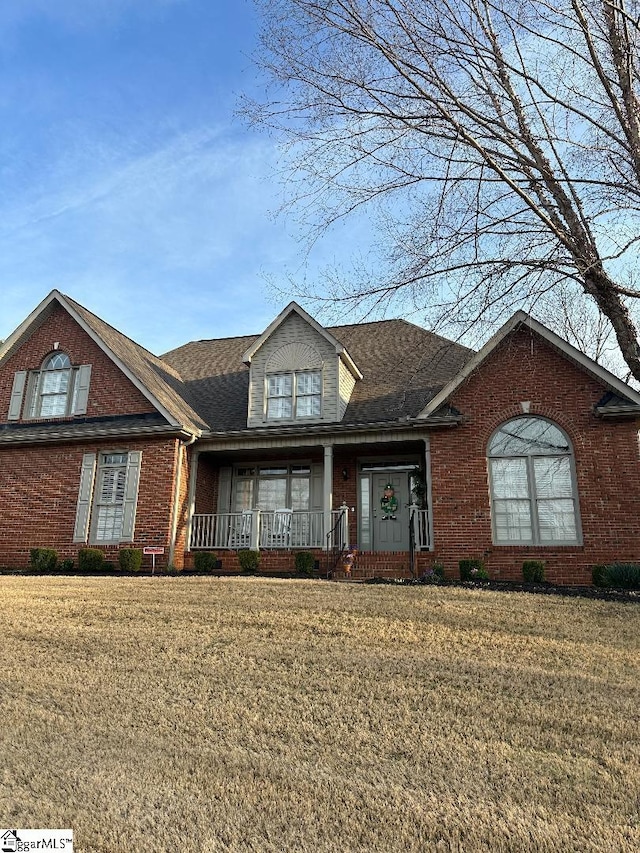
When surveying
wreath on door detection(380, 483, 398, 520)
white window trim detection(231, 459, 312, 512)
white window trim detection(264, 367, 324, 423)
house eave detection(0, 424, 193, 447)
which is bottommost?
wreath on door detection(380, 483, 398, 520)

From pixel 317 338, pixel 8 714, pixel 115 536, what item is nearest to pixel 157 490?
pixel 115 536

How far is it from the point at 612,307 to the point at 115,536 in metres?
11.2

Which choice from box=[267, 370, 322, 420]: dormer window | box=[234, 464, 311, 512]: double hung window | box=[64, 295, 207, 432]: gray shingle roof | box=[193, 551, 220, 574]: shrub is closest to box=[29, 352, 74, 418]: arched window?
box=[64, 295, 207, 432]: gray shingle roof

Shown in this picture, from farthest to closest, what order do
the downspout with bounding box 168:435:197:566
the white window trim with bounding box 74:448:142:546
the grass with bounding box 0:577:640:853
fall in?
the white window trim with bounding box 74:448:142:546 → the downspout with bounding box 168:435:197:566 → the grass with bounding box 0:577:640:853

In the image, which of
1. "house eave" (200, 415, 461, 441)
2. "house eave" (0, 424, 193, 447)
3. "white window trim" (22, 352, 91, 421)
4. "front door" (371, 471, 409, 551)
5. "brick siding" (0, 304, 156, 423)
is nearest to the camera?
"house eave" (200, 415, 461, 441)

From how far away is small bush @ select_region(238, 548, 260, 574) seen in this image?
1332cm

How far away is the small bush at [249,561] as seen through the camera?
13.3m

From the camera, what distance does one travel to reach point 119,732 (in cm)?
441

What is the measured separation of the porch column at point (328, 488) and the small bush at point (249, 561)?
1524mm

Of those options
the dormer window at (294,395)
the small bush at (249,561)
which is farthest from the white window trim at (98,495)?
the dormer window at (294,395)

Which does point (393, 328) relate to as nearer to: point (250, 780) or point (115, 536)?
point (115, 536)

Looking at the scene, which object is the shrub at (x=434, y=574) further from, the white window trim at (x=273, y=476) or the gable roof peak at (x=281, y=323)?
the gable roof peak at (x=281, y=323)

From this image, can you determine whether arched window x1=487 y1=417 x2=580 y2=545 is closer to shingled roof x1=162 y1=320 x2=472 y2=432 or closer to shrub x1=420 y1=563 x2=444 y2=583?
shrub x1=420 y1=563 x2=444 y2=583

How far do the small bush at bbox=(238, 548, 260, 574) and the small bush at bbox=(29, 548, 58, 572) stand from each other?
4.25 m
